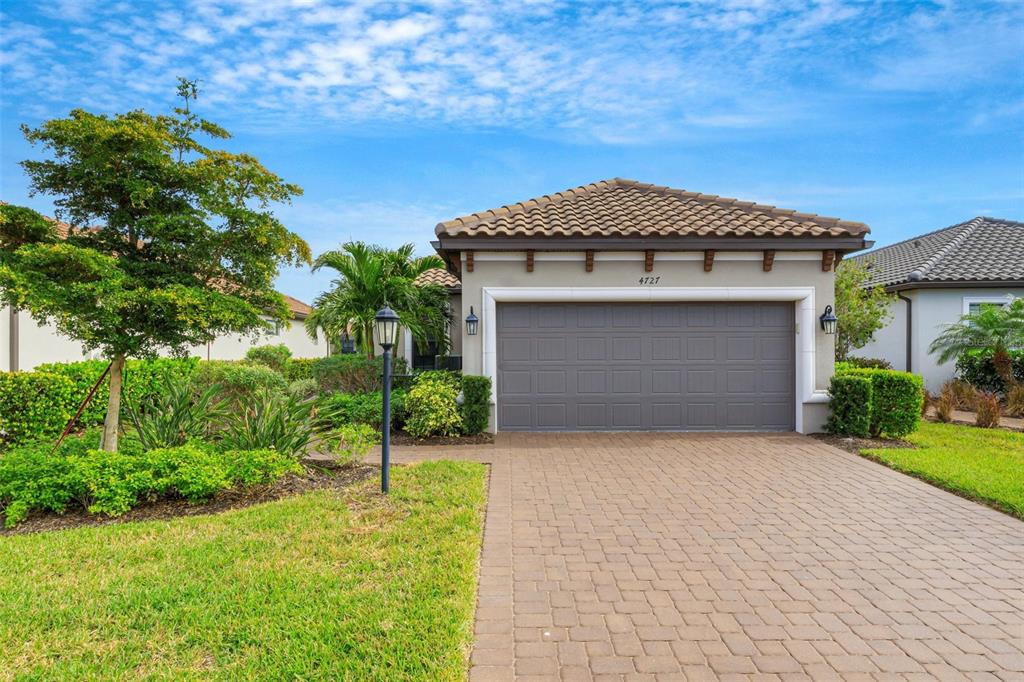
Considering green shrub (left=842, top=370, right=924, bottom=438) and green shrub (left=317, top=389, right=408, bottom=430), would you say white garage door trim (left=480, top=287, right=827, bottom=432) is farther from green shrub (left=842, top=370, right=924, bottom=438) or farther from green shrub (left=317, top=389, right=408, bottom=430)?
green shrub (left=317, top=389, right=408, bottom=430)

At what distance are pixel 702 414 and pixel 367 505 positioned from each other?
6880mm

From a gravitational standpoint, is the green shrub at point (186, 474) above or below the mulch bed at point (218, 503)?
above

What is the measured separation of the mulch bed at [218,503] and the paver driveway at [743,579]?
6.79 ft

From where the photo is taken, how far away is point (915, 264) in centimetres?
1666

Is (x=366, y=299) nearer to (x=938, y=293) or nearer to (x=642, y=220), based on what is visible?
(x=642, y=220)

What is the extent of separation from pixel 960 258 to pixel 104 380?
74.3 ft

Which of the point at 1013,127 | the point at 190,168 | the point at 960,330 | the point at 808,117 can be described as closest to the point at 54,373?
the point at 190,168

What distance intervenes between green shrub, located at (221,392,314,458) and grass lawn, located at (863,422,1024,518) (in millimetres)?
8237

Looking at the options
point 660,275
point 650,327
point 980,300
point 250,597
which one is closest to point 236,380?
point 250,597

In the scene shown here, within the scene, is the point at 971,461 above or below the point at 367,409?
below

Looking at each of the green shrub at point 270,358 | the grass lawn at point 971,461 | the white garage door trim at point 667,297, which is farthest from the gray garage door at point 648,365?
the green shrub at point 270,358

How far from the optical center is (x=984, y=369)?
44.5 ft

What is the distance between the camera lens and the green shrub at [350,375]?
431 inches

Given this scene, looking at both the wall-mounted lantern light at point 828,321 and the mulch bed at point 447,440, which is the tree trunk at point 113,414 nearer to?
the mulch bed at point 447,440
